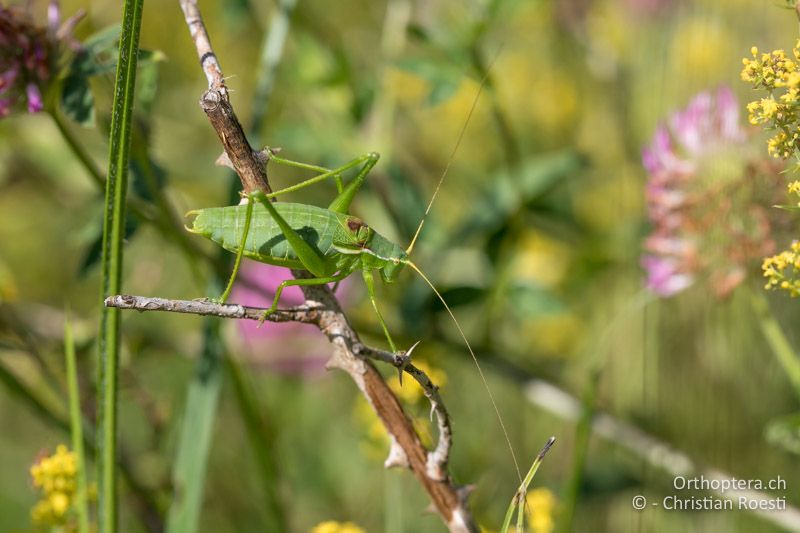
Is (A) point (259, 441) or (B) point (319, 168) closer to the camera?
(B) point (319, 168)

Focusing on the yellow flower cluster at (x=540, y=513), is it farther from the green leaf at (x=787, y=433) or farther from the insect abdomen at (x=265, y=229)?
the insect abdomen at (x=265, y=229)

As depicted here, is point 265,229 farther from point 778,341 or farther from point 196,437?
point 778,341

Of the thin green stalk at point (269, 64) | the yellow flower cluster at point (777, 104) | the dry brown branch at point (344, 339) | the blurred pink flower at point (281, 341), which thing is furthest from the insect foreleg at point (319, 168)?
the blurred pink flower at point (281, 341)

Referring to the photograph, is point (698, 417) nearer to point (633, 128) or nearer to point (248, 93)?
point (633, 128)

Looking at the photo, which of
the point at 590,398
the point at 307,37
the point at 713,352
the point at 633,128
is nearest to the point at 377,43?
the point at 633,128

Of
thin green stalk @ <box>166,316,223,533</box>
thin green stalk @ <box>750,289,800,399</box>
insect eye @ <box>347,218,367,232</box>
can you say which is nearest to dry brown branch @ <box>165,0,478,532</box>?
insect eye @ <box>347,218,367,232</box>

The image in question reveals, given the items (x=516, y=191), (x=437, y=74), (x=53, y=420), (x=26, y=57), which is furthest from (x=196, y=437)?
(x=516, y=191)
